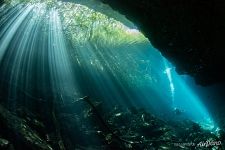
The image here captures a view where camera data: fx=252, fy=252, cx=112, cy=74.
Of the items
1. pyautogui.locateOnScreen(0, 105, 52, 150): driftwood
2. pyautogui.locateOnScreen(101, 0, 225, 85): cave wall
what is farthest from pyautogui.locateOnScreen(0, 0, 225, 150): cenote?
pyautogui.locateOnScreen(101, 0, 225, 85): cave wall

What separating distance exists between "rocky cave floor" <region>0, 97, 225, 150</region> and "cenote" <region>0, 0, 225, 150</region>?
2cm

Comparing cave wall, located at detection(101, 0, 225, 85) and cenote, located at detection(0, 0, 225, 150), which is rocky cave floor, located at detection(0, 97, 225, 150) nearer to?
cenote, located at detection(0, 0, 225, 150)

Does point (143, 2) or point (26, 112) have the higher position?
point (143, 2)

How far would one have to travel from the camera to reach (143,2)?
6793 millimetres

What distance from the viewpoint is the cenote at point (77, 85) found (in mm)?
8938

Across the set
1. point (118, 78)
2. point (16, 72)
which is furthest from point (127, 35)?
point (16, 72)

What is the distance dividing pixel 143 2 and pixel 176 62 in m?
3.55

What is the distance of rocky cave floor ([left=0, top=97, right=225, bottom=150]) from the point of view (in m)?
6.58

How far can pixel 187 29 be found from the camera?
277 inches

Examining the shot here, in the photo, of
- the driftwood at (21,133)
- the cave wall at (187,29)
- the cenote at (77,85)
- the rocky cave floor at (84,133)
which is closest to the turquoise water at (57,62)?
the cenote at (77,85)

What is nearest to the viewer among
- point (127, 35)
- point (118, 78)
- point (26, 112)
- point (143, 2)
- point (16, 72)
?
point (143, 2)

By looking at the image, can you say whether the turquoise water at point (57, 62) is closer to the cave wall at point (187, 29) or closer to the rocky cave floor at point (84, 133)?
the rocky cave floor at point (84, 133)

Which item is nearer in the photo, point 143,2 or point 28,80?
point 143,2

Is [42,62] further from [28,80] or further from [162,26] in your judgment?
[162,26]
